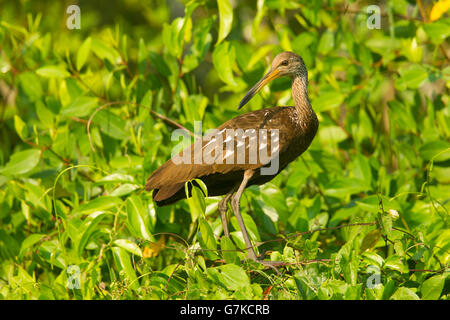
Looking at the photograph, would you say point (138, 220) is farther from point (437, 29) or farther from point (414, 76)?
point (437, 29)

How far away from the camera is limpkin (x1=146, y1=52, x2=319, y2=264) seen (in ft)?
9.78

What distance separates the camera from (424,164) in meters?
4.75

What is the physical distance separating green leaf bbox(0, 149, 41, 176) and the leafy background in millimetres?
12

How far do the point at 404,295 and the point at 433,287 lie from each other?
204 millimetres

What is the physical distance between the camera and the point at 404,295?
264 cm

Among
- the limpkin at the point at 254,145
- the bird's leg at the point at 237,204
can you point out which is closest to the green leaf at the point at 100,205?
the limpkin at the point at 254,145

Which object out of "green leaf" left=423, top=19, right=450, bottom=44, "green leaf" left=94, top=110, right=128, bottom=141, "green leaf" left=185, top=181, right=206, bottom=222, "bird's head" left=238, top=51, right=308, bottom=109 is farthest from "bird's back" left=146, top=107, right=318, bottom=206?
"green leaf" left=423, top=19, right=450, bottom=44

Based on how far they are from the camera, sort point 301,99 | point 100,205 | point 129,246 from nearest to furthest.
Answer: point 301,99 → point 129,246 → point 100,205

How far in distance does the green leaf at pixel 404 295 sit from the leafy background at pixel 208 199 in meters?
0.12

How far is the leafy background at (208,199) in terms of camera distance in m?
3.05

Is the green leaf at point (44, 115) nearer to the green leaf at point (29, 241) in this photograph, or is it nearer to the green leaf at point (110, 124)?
the green leaf at point (110, 124)

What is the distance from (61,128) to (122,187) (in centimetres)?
105

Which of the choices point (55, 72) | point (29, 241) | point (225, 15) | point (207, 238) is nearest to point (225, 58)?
point (225, 15)
